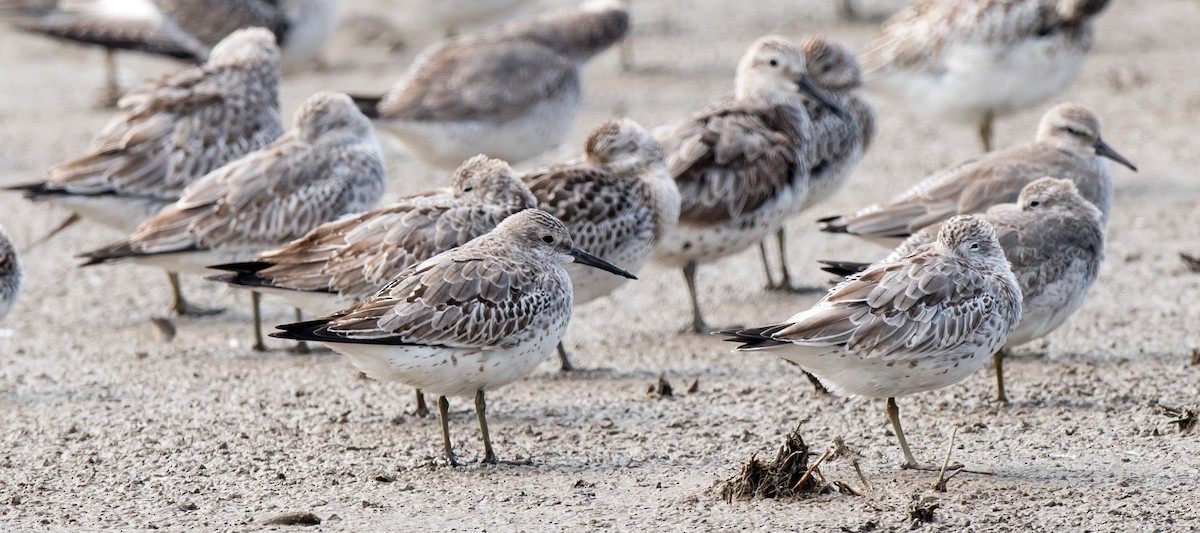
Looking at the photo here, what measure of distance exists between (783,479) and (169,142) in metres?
4.90

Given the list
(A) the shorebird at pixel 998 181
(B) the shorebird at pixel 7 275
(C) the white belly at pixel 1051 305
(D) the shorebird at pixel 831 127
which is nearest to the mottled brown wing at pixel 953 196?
(A) the shorebird at pixel 998 181

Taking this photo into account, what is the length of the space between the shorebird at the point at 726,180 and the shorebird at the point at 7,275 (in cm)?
328

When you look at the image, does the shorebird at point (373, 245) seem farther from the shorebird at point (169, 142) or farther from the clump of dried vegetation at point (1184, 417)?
the clump of dried vegetation at point (1184, 417)

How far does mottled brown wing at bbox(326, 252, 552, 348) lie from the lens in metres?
6.15

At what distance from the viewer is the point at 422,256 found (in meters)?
7.07

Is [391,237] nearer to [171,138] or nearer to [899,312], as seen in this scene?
[899,312]

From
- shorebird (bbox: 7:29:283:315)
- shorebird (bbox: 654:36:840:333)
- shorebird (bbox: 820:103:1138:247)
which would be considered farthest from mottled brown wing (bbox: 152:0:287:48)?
shorebird (bbox: 820:103:1138:247)

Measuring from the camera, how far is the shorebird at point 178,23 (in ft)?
41.3

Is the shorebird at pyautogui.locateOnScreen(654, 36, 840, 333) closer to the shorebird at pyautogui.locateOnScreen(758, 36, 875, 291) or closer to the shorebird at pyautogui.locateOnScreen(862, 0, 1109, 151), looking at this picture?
the shorebird at pyautogui.locateOnScreen(758, 36, 875, 291)

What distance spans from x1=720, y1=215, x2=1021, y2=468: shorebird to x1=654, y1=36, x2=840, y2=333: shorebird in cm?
217

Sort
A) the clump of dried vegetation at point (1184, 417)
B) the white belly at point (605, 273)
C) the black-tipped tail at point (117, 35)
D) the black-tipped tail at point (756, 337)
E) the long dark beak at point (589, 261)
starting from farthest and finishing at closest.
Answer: the black-tipped tail at point (117, 35) → the white belly at point (605, 273) → the long dark beak at point (589, 261) → the clump of dried vegetation at point (1184, 417) → the black-tipped tail at point (756, 337)

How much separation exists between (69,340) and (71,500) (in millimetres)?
2709

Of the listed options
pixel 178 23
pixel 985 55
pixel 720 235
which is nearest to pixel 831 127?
pixel 720 235

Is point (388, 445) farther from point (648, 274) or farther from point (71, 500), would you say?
point (648, 274)
